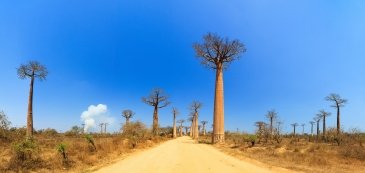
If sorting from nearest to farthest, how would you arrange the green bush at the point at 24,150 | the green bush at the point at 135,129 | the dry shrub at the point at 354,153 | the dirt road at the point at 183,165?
the dirt road at the point at 183,165
the green bush at the point at 24,150
the dry shrub at the point at 354,153
the green bush at the point at 135,129

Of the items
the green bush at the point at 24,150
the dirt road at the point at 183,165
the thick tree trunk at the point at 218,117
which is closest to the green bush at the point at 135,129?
the thick tree trunk at the point at 218,117

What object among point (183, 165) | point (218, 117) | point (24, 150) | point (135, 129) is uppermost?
point (218, 117)

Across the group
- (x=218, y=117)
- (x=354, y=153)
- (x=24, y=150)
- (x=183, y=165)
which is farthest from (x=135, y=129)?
(x=24, y=150)

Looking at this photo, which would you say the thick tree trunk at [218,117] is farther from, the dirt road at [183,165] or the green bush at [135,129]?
the dirt road at [183,165]

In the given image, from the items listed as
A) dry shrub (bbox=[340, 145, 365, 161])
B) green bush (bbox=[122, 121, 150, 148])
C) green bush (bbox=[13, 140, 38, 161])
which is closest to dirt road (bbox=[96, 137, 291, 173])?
green bush (bbox=[13, 140, 38, 161])

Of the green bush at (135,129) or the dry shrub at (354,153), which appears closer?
the dry shrub at (354,153)

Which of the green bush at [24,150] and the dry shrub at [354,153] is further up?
the green bush at [24,150]

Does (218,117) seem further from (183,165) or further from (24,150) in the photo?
(24,150)

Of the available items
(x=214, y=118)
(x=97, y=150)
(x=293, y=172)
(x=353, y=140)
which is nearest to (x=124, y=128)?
(x=214, y=118)

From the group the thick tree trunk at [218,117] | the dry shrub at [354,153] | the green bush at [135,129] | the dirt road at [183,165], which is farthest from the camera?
the green bush at [135,129]

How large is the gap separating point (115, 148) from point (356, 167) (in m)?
11.5

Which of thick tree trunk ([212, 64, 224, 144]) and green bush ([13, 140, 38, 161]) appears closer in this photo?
green bush ([13, 140, 38, 161])

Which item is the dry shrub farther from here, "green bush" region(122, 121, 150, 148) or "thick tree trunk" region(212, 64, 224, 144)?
"green bush" region(122, 121, 150, 148)

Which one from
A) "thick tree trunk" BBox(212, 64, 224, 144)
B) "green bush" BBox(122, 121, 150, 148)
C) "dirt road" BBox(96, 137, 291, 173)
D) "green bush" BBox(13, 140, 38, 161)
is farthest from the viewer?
"green bush" BBox(122, 121, 150, 148)
